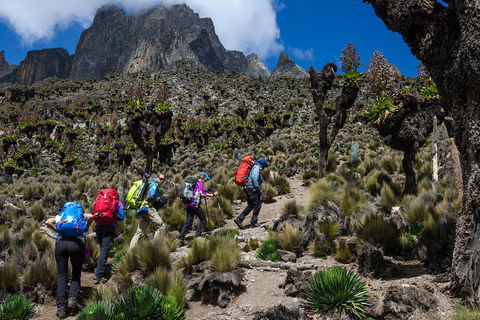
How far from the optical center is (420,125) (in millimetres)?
7578

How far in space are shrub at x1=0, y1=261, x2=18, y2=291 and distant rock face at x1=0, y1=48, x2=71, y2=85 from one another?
144455mm

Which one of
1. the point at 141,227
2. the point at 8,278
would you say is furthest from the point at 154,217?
the point at 8,278

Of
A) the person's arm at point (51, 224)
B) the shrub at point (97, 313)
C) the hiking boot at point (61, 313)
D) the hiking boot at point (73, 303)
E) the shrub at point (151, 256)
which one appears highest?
the person's arm at point (51, 224)

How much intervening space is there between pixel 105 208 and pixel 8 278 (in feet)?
6.79

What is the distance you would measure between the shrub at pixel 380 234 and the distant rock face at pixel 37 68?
148 meters

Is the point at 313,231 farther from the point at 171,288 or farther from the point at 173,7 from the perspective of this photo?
the point at 173,7

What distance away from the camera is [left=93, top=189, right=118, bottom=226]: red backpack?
5617 mm

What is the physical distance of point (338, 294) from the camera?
3.49 meters

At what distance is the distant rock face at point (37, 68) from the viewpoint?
122m

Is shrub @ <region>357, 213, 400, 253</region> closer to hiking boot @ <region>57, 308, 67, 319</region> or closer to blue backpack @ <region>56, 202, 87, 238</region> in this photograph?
blue backpack @ <region>56, 202, 87, 238</region>

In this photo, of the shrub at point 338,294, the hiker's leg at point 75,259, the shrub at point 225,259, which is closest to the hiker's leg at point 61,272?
the hiker's leg at point 75,259

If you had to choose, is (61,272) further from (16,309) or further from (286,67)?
(286,67)

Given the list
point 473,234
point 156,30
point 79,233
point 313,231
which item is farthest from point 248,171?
point 156,30

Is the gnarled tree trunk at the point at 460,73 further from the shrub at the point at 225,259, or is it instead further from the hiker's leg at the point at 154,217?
the hiker's leg at the point at 154,217
